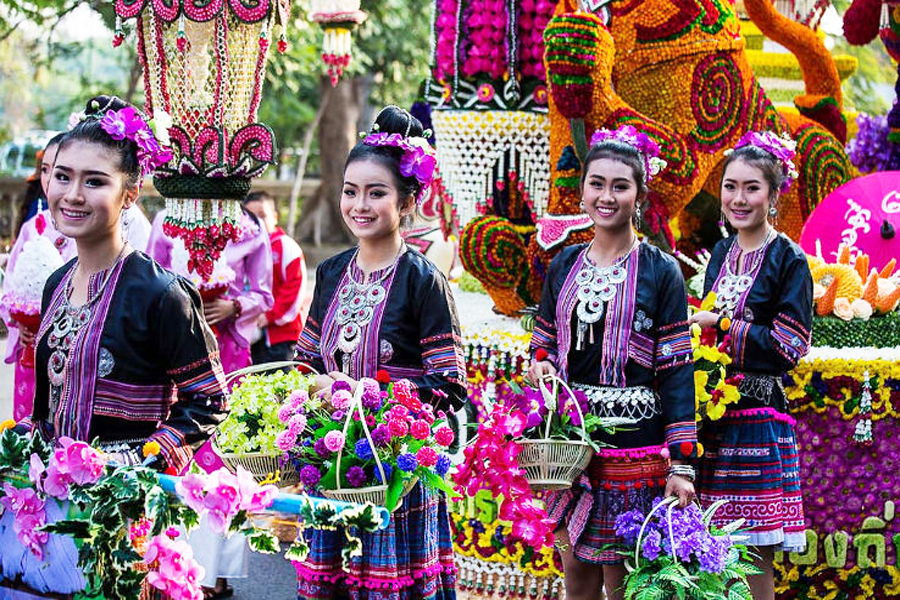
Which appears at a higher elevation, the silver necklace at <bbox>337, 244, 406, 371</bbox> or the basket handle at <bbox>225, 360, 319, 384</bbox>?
the silver necklace at <bbox>337, 244, 406, 371</bbox>

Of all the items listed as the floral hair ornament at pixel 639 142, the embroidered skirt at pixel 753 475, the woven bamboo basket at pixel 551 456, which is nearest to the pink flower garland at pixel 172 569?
the woven bamboo basket at pixel 551 456

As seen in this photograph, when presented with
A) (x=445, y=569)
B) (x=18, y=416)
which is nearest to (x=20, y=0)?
(x=18, y=416)

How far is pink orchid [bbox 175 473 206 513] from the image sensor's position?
266 centimetres

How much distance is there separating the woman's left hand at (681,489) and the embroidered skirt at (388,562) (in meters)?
0.74

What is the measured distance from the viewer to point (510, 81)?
18.8ft

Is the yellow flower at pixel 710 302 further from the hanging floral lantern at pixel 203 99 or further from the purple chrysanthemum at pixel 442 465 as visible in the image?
the hanging floral lantern at pixel 203 99

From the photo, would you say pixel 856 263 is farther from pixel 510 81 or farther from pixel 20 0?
pixel 20 0

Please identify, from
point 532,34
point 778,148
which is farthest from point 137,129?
point 532,34

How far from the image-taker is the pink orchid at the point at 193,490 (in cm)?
266

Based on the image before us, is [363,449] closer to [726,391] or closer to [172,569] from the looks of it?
[172,569]

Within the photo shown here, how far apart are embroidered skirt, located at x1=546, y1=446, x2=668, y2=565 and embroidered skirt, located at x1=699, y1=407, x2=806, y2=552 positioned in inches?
23.4

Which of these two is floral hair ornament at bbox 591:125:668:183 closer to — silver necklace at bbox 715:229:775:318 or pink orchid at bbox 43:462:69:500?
A: silver necklace at bbox 715:229:775:318

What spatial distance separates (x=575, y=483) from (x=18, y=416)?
2.79 metres

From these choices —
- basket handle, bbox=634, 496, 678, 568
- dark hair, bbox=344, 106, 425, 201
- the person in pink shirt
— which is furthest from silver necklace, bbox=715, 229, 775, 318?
the person in pink shirt
